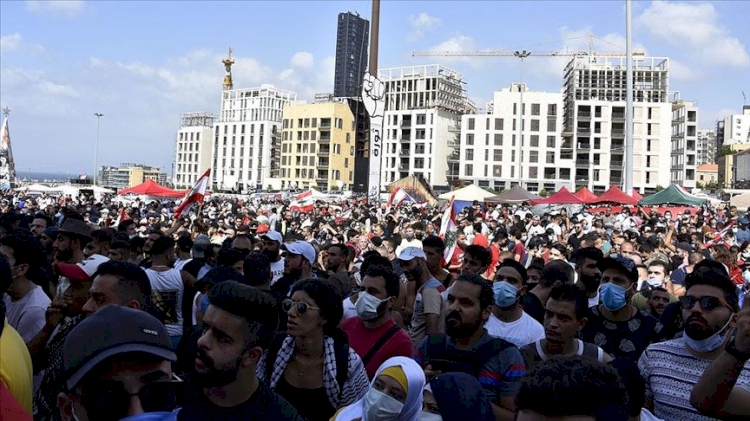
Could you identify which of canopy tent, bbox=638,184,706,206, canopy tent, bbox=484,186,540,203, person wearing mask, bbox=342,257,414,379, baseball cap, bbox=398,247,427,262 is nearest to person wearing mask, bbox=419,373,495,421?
person wearing mask, bbox=342,257,414,379

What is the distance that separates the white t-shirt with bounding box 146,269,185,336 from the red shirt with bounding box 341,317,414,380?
1.94 metres

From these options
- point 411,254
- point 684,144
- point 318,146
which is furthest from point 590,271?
point 318,146

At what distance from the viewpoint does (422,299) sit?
5.93 m

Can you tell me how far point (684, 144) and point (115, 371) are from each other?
10060 cm

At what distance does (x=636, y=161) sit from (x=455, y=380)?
318 feet

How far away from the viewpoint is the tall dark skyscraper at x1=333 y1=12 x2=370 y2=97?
15262 centimetres

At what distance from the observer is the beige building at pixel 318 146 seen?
354 feet

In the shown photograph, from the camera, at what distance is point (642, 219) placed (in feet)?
88.6

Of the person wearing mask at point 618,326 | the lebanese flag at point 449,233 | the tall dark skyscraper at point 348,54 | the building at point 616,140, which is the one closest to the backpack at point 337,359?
the person wearing mask at point 618,326

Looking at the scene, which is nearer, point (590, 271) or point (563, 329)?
point (563, 329)

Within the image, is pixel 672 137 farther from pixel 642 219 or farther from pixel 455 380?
pixel 455 380

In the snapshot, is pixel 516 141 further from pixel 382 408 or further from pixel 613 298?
pixel 382 408

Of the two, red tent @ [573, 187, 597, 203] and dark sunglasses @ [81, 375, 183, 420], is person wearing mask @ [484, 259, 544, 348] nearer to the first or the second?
dark sunglasses @ [81, 375, 183, 420]

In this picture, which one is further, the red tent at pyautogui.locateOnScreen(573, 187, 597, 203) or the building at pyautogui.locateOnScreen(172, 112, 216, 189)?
the building at pyautogui.locateOnScreen(172, 112, 216, 189)
